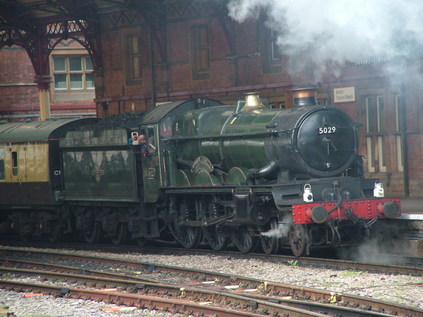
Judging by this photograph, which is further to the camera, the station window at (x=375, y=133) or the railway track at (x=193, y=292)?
the station window at (x=375, y=133)

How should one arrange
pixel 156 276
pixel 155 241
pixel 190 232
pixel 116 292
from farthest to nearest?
pixel 155 241 → pixel 190 232 → pixel 156 276 → pixel 116 292

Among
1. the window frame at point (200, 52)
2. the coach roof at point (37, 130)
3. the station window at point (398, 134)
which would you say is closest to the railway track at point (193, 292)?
the coach roof at point (37, 130)

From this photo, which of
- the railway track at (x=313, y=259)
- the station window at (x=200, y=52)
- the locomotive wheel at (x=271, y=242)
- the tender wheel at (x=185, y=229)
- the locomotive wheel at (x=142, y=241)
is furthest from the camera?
the station window at (x=200, y=52)

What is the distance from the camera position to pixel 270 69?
2453cm

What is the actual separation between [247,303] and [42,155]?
35.5 ft

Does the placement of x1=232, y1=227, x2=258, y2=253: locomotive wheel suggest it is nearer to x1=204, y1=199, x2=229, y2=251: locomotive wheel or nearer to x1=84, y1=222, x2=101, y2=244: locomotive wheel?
x1=204, y1=199, x2=229, y2=251: locomotive wheel

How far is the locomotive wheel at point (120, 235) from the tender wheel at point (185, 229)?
5.51 ft

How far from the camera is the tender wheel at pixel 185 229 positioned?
54.4 ft

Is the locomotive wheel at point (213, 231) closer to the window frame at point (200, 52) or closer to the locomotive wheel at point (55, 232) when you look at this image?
the locomotive wheel at point (55, 232)

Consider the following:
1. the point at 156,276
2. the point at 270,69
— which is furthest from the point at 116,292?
the point at 270,69

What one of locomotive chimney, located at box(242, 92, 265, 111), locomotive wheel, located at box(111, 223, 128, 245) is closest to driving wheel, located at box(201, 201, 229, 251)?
locomotive chimney, located at box(242, 92, 265, 111)

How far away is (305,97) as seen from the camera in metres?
14.7

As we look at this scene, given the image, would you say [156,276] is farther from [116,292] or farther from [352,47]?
[352,47]

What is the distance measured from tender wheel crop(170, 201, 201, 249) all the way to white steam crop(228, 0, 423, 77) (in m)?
3.87
